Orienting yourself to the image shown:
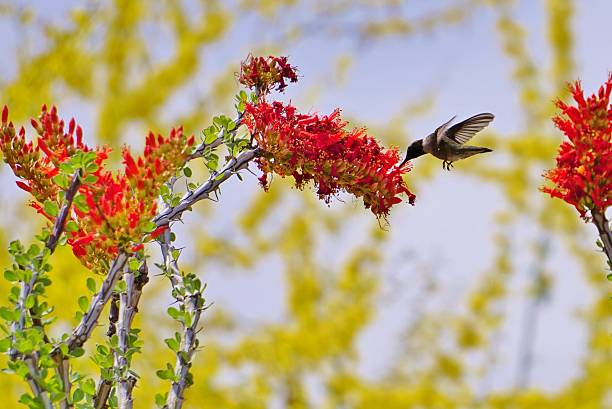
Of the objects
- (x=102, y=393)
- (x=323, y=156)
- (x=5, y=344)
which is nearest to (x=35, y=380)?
(x=5, y=344)

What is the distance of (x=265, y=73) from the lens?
1.10m

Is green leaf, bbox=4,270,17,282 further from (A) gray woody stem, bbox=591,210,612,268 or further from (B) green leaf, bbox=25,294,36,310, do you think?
(A) gray woody stem, bbox=591,210,612,268

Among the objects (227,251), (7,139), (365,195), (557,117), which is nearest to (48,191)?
(7,139)

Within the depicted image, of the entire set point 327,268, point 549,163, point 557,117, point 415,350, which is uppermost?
point 549,163

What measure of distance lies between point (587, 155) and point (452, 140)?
0.24 metres

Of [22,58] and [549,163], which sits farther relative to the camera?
[549,163]

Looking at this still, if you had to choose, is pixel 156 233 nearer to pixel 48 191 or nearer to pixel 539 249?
pixel 48 191

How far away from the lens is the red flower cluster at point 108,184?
33.5 inches

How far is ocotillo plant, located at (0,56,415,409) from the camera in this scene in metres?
0.86

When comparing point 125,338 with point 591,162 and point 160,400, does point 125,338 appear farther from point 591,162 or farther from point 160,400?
point 591,162

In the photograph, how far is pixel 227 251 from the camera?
4.82m

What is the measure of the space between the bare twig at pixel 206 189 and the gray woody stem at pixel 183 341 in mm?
114

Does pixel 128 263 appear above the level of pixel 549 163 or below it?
below

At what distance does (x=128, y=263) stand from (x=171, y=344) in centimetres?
15
